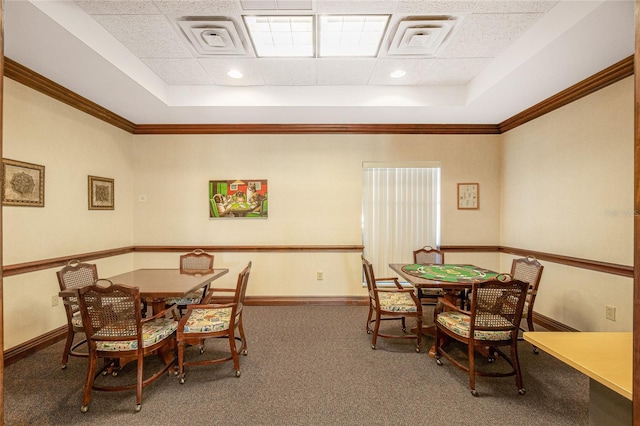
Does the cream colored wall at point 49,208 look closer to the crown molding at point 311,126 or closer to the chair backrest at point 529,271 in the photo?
the crown molding at point 311,126

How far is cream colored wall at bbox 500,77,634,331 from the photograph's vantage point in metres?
2.85

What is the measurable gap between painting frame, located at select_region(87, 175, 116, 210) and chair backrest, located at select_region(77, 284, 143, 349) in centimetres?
229

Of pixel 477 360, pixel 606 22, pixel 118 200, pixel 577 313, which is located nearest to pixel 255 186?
pixel 118 200

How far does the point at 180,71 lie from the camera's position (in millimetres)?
3482

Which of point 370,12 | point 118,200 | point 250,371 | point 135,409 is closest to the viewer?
point 135,409

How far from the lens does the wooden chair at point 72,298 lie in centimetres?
254

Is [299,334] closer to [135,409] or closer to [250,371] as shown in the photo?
[250,371]

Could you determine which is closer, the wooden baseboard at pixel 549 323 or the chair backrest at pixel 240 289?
the chair backrest at pixel 240 289

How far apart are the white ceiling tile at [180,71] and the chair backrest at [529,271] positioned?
425 centimetres

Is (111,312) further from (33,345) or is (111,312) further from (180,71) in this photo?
(180,71)

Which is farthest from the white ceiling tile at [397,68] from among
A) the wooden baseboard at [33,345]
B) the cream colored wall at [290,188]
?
the wooden baseboard at [33,345]

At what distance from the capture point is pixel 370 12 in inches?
97.8

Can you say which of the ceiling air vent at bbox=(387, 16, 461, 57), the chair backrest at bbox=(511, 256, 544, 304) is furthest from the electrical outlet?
the ceiling air vent at bbox=(387, 16, 461, 57)

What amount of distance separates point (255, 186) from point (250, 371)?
2.76m
